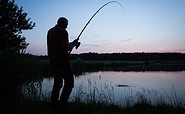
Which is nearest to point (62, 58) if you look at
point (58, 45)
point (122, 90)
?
point (58, 45)

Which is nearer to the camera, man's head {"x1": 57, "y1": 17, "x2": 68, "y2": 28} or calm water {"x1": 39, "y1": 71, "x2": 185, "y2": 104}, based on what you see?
man's head {"x1": 57, "y1": 17, "x2": 68, "y2": 28}

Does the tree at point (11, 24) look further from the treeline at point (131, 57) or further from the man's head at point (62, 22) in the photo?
the treeline at point (131, 57)

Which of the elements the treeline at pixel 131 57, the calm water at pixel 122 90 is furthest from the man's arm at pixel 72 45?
the treeline at pixel 131 57

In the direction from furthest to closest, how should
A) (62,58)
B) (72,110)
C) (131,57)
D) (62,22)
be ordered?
(131,57)
(72,110)
(62,22)
(62,58)

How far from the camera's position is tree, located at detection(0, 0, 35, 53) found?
683 inches

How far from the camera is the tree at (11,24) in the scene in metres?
17.4

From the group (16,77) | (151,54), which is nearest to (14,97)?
(16,77)

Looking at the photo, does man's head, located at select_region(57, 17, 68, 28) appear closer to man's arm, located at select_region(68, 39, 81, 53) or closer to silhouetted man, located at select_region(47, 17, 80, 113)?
silhouetted man, located at select_region(47, 17, 80, 113)

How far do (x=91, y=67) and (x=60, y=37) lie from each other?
159 ft

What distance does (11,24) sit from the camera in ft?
59.7

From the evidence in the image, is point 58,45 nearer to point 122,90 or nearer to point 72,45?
point 72,45

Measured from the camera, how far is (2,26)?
17625 mm

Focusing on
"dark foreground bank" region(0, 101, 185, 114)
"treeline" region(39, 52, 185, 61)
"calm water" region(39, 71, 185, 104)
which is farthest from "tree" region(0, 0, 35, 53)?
"treeline" region(39, 52, 185, 61)

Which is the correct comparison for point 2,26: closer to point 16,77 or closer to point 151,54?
point 16,77
